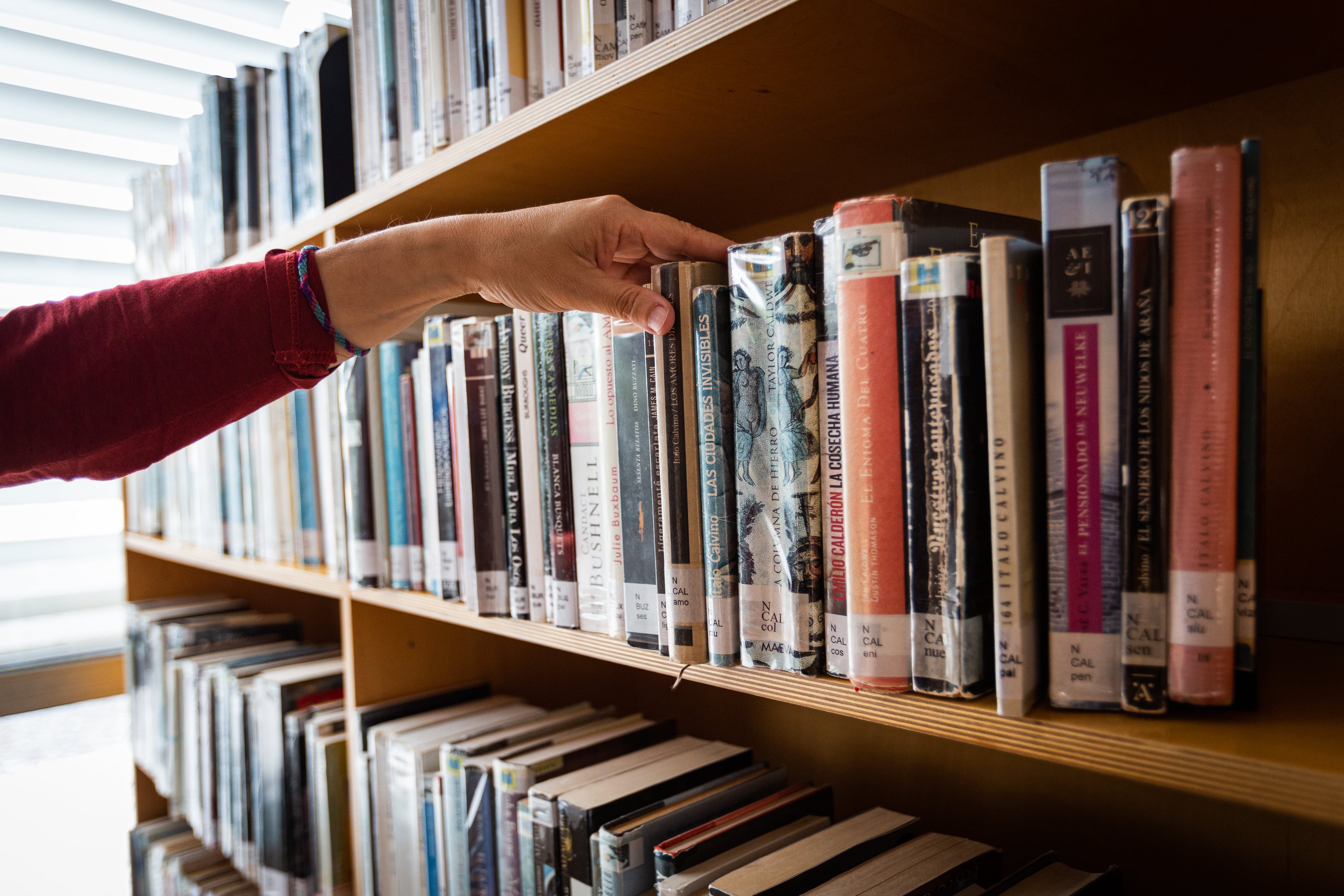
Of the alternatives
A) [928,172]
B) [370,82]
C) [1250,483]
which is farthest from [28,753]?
[1250,483]

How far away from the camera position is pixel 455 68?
945 millimetres

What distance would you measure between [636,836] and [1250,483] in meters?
0.57

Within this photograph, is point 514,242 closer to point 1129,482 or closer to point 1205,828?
point 1129,482

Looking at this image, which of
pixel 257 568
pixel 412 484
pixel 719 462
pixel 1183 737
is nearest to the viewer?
pixel 1183 737

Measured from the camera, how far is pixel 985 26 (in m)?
0.56

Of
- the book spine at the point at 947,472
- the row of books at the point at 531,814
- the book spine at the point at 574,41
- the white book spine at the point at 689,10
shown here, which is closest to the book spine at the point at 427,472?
the row of books at the point at 531,814

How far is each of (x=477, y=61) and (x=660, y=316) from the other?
0.47 metres

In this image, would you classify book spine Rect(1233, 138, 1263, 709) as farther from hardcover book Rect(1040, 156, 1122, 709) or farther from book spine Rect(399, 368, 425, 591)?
book spine Rect(399, 368, 425, 591)

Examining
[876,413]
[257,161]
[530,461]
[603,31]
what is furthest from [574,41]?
[257,161]

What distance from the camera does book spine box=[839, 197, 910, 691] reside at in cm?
53

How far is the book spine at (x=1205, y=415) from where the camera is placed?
43 centimetres

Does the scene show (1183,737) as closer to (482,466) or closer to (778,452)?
(778,452)

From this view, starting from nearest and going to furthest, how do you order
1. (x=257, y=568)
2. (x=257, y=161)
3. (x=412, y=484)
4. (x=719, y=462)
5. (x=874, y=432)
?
(x=874, y=432), (x=719, y=462), (x=412, y=484), (x=257, y=568), (x=257, y=161)

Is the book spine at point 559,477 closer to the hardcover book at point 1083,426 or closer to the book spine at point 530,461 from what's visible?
the book spine at point 530,461
